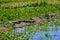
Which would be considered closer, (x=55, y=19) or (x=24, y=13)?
(x=55, y=19)

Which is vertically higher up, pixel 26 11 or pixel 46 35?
pixel 46 35

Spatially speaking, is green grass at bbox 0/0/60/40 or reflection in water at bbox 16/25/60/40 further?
green grass at bbox 0/0/60/40

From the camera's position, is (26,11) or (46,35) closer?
(46,35)

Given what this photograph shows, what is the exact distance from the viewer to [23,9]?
2033 cm

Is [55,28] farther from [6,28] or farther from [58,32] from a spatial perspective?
[6,28]

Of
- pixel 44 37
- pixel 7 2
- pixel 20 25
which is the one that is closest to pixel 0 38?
pixel 44 37

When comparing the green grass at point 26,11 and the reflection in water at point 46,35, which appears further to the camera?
the green grass at point 26,11

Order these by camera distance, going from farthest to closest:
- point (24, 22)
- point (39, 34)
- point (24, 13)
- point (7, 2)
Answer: point (7, 2) → point (24, 13) → point (24, 22) → point (39, 34)

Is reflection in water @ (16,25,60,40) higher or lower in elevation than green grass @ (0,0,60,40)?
higher

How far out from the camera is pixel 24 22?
51.4ft

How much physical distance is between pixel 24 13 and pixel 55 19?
2703 millimetres

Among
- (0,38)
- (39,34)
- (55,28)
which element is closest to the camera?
(0,38)

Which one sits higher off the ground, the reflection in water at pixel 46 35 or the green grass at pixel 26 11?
the reflection in water at pixel 46 35

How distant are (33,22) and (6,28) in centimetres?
215
